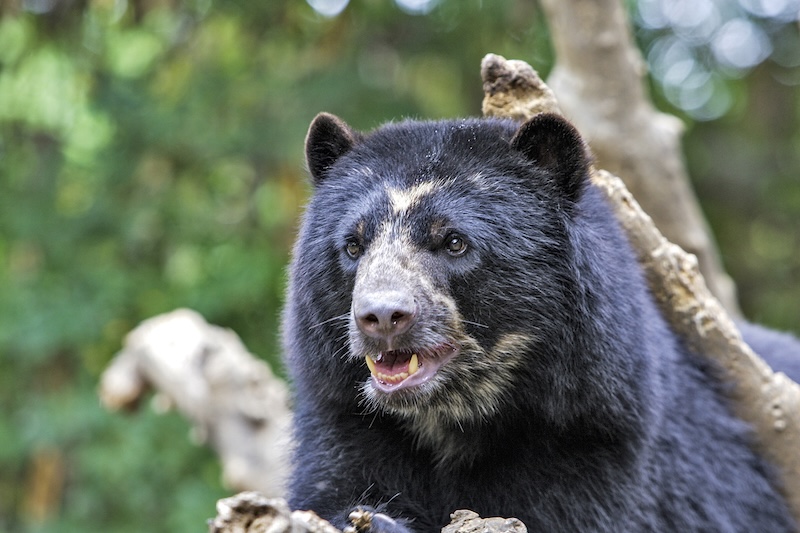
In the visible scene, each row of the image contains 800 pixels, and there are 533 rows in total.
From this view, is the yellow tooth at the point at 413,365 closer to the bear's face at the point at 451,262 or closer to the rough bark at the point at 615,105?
the bear's face at the point at 451,262

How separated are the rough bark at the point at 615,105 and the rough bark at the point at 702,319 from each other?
4.45 feet

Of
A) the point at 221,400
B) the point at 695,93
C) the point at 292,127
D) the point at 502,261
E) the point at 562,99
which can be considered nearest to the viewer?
the point at 502,261

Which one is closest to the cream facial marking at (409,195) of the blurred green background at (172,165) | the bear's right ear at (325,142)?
the bear's right ear at (325,142)

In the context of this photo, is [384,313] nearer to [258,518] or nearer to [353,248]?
[353,248]

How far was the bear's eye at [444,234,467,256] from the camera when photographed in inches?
127

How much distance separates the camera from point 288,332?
3.70 meters

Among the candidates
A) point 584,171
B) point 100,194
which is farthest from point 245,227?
point 584,171

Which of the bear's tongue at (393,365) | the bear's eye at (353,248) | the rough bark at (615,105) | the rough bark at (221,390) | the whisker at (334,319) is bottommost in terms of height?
the rough bark at (221,390)

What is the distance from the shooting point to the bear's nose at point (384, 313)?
115 inches

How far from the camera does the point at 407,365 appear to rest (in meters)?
3.19

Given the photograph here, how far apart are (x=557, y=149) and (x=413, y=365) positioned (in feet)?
3.16

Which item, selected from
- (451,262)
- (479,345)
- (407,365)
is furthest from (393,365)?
(451,262)

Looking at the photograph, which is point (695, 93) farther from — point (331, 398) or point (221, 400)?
point (331, 398)

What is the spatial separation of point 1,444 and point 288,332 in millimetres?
7105
